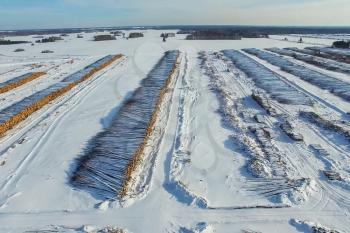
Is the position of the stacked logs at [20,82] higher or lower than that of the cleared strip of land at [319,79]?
lower

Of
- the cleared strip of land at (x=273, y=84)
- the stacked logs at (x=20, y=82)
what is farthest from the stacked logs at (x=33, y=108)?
the cleared strip of land at (x=273, y=84)

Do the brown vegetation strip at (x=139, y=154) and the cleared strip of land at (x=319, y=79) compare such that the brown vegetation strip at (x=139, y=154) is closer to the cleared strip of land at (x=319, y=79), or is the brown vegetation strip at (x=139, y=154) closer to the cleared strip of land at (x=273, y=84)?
the cleared strip of land at (x=273, y=84)

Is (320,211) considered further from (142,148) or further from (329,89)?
(329,89)

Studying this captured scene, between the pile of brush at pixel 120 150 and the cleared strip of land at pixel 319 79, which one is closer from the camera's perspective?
the pile of brush at pixel 120 150

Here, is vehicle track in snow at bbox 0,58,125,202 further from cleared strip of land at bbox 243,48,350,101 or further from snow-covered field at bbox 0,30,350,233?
cleared strip of land at bbox 243,48,350,101

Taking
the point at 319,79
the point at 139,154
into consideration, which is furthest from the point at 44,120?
the point at 319,79

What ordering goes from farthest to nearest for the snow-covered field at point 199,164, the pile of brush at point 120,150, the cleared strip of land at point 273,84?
the cleared strip of land at point 273,84, the pile of brush at point 120,150, the snow-covered field at point 199,164

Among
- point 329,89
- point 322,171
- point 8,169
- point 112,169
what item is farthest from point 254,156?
point 329,89

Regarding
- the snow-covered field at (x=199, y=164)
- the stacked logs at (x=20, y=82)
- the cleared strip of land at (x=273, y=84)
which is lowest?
the snow-covered field at (x=199, y=164)

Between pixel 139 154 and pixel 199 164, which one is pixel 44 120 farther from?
pixel 199 164
